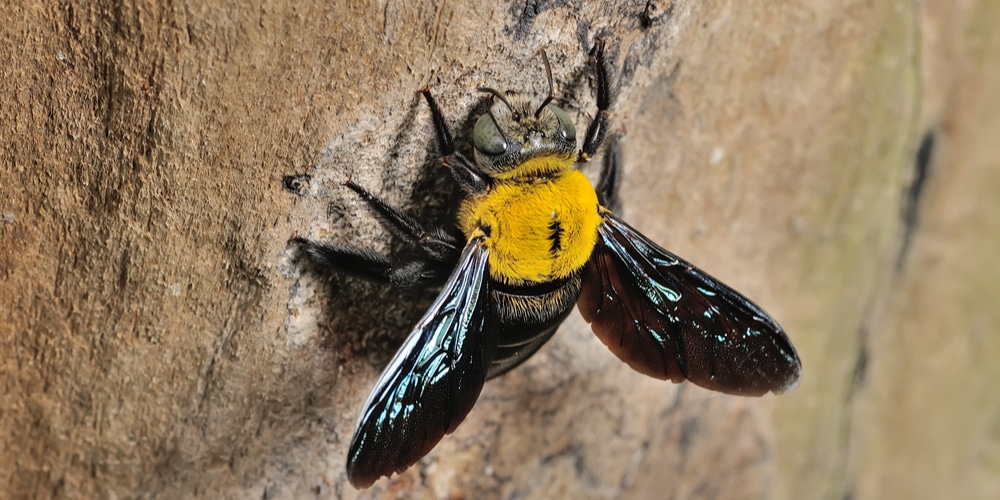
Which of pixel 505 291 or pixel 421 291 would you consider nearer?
pixel 505 291

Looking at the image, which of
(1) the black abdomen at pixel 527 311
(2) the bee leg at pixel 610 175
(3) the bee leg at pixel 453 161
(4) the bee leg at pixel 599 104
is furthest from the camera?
(2) the bee leg at pixel 610 175

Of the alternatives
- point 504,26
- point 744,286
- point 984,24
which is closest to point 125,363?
point 504,26

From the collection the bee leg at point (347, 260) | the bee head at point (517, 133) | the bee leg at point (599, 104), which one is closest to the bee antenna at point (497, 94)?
the bee head at point (517, 133)

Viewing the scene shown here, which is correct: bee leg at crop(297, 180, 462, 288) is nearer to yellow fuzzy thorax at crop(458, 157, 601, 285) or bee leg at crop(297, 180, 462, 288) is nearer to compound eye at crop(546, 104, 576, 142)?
yellow fuzzy thorax at crop(458, 157, 601, 285)

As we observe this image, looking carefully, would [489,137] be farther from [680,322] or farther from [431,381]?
[680,322]

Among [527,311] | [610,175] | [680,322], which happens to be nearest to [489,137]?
[527,311]

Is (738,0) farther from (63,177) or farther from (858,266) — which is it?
(63,177)

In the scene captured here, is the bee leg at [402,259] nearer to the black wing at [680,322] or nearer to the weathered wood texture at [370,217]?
the weathered wood texture at [370,217]
